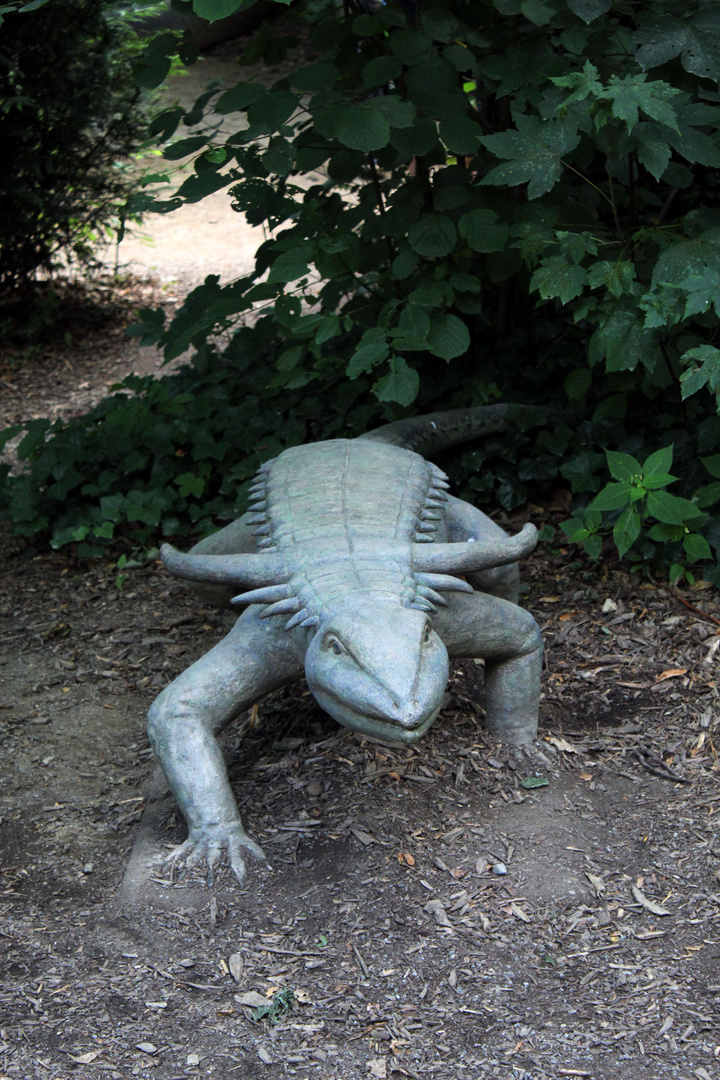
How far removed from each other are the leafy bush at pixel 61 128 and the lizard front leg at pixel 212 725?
17.5ft

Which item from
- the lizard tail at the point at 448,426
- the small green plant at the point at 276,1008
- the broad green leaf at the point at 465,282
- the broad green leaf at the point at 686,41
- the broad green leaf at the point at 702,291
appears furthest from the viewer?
the lizard tail at the point at 448,426

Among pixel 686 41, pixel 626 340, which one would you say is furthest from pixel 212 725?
pixel 686 41

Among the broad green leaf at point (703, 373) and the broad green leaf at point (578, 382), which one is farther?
the broad green leaf at point (578, 382)

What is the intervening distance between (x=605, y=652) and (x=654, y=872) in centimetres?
116

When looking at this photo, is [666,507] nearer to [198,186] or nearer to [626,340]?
[626,340]

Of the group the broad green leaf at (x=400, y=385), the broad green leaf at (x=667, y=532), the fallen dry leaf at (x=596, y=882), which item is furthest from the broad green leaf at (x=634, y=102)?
the fallen dry leaf at (x=596, y=882)

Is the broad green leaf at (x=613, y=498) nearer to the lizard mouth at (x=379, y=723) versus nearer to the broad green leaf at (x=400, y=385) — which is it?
the broad green leaf at (x=400, y=385)

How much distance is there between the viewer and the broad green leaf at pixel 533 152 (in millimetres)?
3260

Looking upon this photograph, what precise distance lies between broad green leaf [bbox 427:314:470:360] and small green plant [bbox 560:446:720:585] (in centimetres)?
82

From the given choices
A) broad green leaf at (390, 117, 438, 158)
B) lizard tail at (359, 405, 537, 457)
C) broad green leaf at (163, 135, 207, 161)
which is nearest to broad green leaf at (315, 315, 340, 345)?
lizard tail at (359, 405, 537, 457)

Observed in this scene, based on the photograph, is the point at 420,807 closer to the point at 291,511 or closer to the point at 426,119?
the point at 291,511

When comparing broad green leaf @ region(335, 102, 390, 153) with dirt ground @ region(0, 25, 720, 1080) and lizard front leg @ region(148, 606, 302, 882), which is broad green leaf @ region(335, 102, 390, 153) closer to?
lizard front leg @ region(148, 606, 302, 882)

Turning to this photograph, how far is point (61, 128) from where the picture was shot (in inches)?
294

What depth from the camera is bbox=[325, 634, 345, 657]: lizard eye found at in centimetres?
270
